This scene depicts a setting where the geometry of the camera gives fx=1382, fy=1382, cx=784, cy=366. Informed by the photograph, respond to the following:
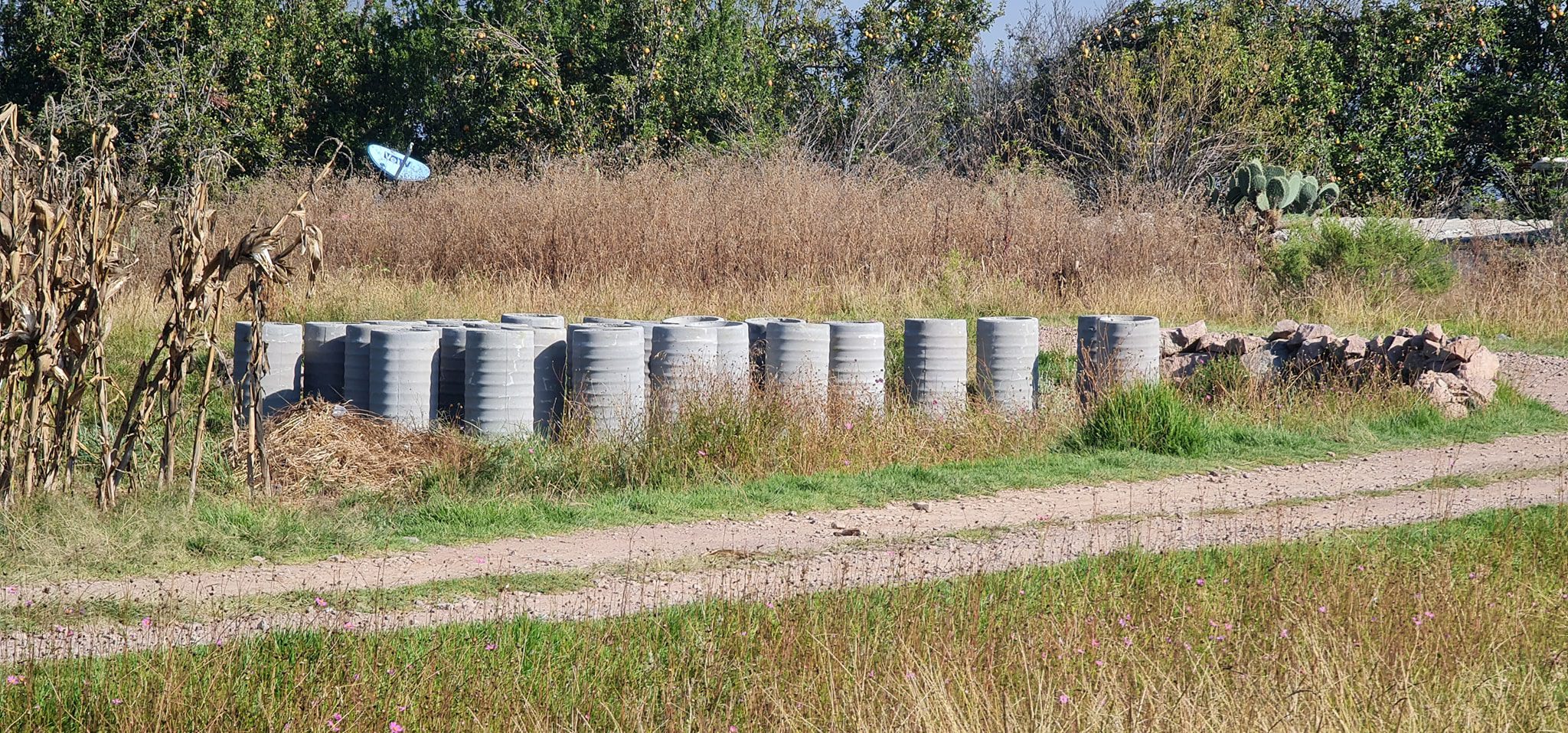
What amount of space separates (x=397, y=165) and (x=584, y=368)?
13.4 m

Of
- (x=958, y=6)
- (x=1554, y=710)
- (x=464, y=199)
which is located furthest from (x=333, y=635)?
(x=958, y=6)

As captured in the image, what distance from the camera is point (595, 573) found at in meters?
6.05

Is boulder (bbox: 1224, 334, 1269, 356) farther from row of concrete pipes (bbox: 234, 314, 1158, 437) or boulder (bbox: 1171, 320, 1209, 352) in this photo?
row of concrete pipes (bbox: 234, 314, 1158, 437)

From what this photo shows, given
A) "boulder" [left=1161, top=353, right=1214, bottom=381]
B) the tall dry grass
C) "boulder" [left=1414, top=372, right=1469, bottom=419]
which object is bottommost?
"boulder" [left=1414, top=372, right=1469, bottom=419]

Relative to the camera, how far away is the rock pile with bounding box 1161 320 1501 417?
427 inches

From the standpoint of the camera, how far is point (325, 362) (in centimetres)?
973

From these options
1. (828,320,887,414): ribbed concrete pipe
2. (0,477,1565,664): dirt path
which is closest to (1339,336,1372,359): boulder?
(0,477,1565,664): dirt path

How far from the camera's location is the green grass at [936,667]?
13.3 feet

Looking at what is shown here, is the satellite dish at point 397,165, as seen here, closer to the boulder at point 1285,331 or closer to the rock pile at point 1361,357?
the rock pile at point 1361,357

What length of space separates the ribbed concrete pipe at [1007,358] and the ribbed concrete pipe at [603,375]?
3006 millimetres

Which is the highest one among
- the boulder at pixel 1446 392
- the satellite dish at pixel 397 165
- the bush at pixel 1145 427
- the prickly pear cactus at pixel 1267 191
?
the satellite dish at pixel 397 165

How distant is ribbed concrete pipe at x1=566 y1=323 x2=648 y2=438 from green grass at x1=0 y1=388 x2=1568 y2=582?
126cm

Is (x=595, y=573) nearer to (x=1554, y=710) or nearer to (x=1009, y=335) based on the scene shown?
(x=1554, y=710)

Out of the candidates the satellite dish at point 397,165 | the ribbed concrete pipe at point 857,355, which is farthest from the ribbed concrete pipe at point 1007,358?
the satellite dish at point 397,165
